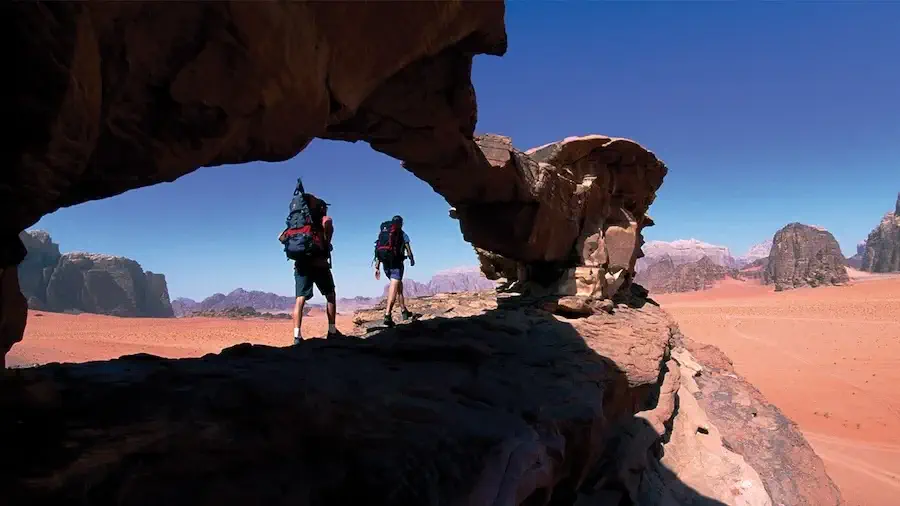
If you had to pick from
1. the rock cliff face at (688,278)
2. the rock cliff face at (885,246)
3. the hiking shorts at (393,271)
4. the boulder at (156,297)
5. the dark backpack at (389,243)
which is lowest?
the boulder at (156,297)

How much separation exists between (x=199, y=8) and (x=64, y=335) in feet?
72.4

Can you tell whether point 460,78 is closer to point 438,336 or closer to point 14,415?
point 438,336

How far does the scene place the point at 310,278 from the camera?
4480 mm

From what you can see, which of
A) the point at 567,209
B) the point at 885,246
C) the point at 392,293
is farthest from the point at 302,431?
the point at 885,246

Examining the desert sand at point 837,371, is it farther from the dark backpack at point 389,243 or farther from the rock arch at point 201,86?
the rock arch at point 201,86

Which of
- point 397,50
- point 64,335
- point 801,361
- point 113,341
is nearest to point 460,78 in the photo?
point 397,50

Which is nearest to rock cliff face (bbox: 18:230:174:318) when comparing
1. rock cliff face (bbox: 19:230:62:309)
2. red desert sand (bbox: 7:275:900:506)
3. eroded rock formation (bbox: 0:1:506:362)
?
rock cliff face (bbox: 19:230:62:309)

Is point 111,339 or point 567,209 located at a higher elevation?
point 567,209

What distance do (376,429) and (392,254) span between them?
3.94 m

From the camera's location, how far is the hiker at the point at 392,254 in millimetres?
5660

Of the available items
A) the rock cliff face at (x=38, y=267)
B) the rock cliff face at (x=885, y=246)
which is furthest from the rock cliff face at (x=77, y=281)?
the rock cliff face at (x=885, y=246)

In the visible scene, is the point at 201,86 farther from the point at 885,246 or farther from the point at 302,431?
the point at 885,246

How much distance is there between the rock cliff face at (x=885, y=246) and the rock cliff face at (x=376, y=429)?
63150 millimetres

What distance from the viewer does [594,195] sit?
754 centimetres
